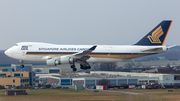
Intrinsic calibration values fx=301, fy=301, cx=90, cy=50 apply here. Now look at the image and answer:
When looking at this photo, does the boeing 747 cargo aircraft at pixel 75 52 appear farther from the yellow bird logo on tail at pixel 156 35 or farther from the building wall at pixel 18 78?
the building wall at pixel 18 78

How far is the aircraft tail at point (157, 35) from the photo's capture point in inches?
2386

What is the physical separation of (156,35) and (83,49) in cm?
1522

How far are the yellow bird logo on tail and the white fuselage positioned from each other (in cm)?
267

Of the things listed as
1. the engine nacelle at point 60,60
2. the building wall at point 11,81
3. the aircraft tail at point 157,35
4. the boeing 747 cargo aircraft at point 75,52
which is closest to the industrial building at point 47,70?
the building wall at point 11,81

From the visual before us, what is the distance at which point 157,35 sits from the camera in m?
60.9

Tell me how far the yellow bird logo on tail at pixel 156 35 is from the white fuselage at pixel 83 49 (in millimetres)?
2671

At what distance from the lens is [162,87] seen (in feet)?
292

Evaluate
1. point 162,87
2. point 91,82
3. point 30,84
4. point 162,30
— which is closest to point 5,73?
point 30,84

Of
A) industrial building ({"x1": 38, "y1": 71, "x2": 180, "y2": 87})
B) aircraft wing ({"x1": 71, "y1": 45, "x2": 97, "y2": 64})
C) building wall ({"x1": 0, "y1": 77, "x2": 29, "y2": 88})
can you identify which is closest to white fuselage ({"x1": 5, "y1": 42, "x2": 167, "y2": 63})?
aircraft wing ({"x1": 71, "y1": 45, "x2": 97, "y2": 64})

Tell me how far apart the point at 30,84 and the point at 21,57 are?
39.7 m

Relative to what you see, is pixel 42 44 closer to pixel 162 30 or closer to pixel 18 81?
pixel 162 30

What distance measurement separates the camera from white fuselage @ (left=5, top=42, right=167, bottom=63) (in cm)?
5819

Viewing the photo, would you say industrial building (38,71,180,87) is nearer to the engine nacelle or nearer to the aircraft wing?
the aircraft wing

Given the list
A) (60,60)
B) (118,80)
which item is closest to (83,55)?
(60,60)
